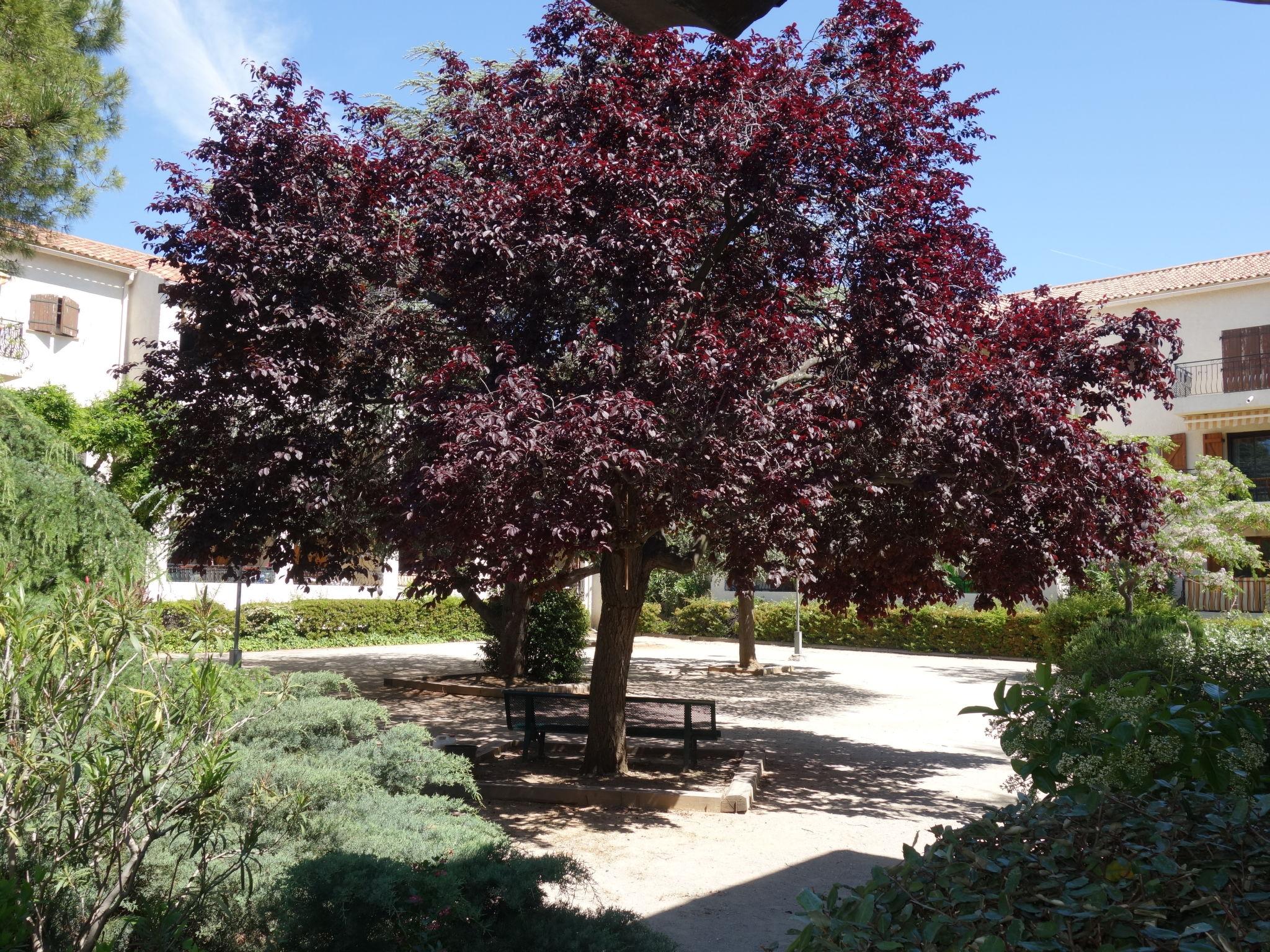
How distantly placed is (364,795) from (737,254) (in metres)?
5.44

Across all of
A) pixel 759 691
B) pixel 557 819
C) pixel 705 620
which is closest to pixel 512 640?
pixel 759 691

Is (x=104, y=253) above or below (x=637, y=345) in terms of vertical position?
above

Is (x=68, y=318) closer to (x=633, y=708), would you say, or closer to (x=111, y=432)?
(x=111, y=432)

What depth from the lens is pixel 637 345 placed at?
698 centimetres

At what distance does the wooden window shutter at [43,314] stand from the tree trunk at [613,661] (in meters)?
21.4

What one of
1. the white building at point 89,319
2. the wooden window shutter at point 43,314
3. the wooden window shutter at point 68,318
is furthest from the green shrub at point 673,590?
the wooden window shutter at point 43,314

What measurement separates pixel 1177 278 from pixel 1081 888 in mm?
31487

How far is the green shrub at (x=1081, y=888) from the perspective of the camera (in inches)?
70.1

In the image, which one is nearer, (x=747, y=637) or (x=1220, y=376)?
(x=747, y=637)

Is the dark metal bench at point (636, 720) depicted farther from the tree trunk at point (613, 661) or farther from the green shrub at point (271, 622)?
the green shrub at point (271, 622)

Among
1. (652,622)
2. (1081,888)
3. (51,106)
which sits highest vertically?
(51,106)

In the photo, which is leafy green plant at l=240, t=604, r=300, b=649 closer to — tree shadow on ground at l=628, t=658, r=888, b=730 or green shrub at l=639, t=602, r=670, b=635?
tree shadow on ground at l=628, t=658, r=888, b=730

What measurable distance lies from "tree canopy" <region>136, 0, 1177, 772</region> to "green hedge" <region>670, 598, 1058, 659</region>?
15.2 metres

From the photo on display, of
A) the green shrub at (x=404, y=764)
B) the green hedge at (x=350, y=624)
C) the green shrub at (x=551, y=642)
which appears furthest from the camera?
the green hedge at (x=350, y=624)
